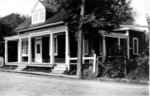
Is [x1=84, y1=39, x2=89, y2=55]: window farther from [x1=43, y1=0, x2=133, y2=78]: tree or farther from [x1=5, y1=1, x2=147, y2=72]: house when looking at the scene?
[x1=43, y1=0, x2=133, y2=78]: tree

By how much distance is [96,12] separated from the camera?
1631 centimetres

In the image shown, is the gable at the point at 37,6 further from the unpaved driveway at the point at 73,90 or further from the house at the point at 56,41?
the unpaved driveway at the point at 73,90

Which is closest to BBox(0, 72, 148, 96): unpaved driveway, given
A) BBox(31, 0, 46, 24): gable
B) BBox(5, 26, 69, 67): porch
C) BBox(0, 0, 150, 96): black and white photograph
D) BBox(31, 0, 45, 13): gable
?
BBox(0, 0, 150, 96): black and white photograph

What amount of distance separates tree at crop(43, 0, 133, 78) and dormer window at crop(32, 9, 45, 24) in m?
8.44

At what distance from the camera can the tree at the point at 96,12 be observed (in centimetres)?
1592

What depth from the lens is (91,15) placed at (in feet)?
52.3

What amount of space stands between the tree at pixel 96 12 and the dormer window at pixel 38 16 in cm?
844

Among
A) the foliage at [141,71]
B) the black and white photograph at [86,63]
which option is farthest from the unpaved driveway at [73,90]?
the foliage at [141,71]

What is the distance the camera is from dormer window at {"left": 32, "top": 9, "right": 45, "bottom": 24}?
25.2 m

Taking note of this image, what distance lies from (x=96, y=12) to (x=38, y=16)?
36.4ft

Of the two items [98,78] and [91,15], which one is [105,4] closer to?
[91,15]

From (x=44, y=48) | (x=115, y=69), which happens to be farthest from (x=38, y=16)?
(x=115, y=69)

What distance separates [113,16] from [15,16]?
29.3 m

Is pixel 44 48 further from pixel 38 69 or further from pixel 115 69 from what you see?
pixel 115 69
